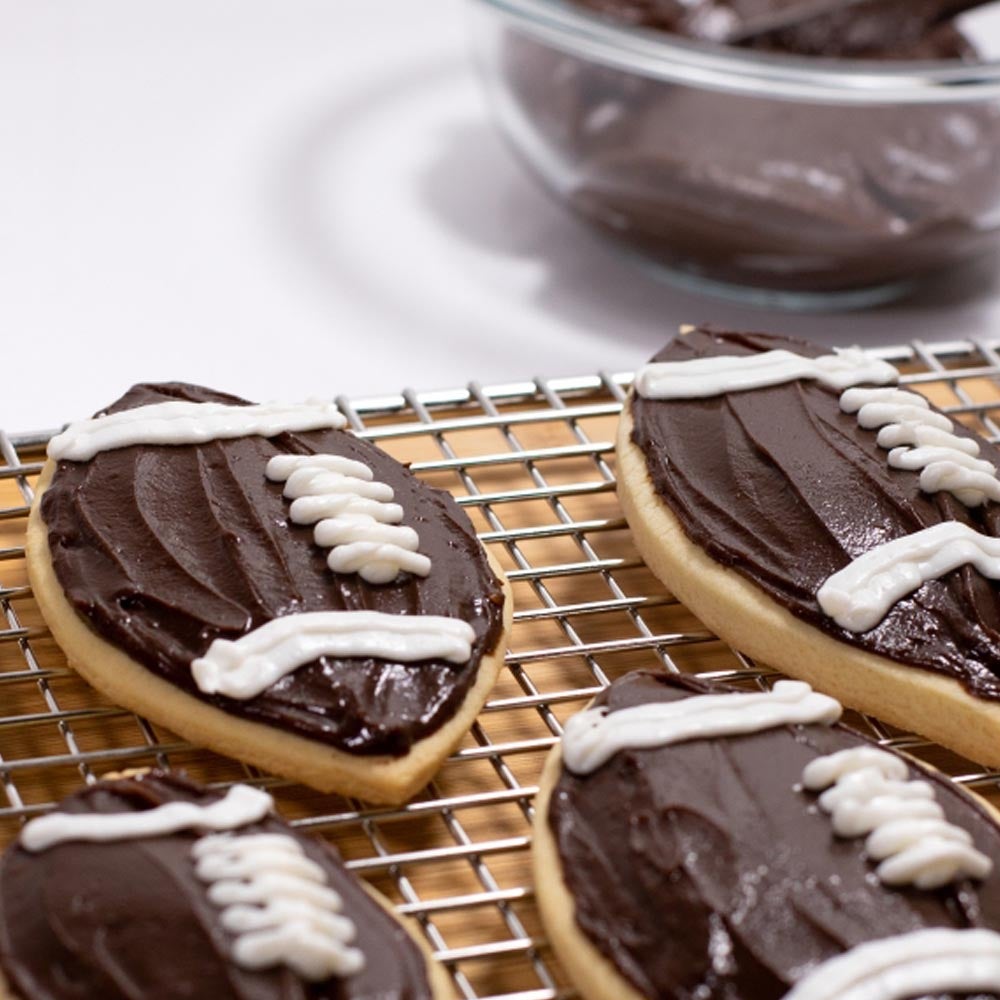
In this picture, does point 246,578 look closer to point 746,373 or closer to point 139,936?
point 139,936

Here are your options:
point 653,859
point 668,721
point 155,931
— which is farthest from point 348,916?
point 668,721

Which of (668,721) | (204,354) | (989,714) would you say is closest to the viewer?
(668,721)

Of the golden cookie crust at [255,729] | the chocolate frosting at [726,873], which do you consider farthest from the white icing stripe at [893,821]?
the golden cookie crust at [255,729]

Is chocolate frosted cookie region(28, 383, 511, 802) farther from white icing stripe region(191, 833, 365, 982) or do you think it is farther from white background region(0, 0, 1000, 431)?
white background region(0, 0, 1000, 431)

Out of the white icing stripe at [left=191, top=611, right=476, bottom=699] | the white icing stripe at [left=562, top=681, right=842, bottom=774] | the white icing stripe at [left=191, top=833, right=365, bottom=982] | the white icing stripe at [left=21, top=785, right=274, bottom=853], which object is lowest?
the white icing stripe at [left=191, top=833, right=365, bottom=982]

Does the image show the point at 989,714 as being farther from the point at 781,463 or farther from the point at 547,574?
the point at 547,574

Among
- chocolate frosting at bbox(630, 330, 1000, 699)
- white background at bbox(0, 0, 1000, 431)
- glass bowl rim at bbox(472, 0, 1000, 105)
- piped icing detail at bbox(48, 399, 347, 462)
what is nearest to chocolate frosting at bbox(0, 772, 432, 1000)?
piped icing detail at bbox(48, 399, 347, 462)

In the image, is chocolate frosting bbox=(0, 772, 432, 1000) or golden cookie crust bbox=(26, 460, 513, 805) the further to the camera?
golden cookie crust bbox=(26, 460, 513, 805)
